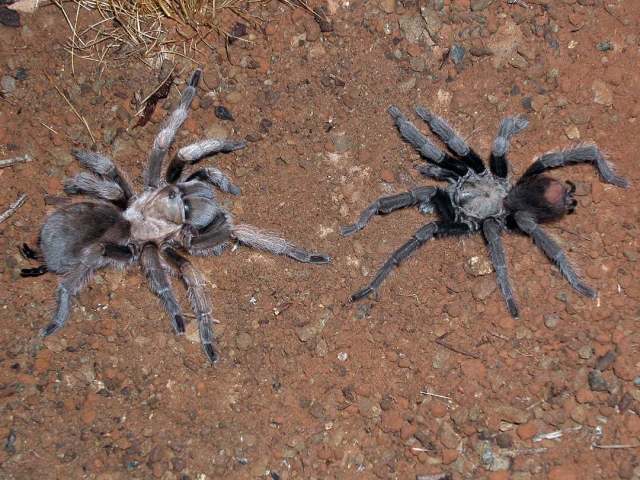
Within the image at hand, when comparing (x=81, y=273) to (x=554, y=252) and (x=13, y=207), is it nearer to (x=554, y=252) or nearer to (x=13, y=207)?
(x=13, y=207)

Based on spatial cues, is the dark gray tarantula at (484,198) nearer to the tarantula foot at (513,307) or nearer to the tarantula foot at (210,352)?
the tarantula foot at (513,307)

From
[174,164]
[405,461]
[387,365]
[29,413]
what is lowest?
[29,413]

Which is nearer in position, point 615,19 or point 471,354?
point 471,354

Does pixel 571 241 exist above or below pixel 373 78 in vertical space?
below

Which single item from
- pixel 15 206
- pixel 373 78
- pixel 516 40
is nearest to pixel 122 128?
pixel 15 206

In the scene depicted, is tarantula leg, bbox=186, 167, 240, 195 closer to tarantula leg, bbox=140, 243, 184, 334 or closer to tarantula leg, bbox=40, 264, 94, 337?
tarantula leg, bbox=140, 243, 184, 334

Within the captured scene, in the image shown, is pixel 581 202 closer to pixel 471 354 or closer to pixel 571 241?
pixel 571 241

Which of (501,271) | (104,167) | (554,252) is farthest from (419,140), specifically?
(104,167)
